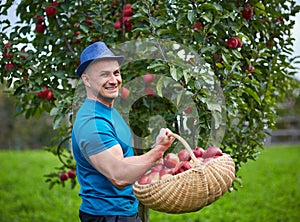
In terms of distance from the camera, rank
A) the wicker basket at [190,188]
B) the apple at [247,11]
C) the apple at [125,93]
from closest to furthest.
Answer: the wicker basket at [190,188]
the apple at [247,11]
the apple at [125,93]

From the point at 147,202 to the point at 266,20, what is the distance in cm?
132

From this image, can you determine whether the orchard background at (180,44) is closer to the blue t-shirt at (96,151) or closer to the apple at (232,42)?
the apple at (232,42)

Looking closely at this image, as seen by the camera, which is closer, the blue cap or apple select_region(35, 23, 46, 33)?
the blue cap

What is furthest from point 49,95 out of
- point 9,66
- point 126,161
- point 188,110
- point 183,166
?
point 183,166

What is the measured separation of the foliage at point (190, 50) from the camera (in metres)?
2.01

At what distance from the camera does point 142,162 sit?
5.13 feet

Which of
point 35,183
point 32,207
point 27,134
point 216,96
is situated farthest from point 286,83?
point 27,134

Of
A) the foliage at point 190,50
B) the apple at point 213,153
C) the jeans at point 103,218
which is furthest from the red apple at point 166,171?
the foliage at point 190,50

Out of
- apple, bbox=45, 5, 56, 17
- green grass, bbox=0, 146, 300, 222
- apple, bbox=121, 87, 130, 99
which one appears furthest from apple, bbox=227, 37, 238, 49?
green grass, bbox=0, 146, 300, 222

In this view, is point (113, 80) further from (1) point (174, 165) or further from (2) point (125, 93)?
(2) point (125, 93)

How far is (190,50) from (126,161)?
710mm

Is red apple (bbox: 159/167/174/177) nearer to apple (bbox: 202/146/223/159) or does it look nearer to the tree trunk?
apple (bbox: 202/146/223/159)

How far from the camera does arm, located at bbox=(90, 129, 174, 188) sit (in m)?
1.56

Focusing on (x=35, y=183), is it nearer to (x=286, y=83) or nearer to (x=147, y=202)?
(x=286, y=83)
